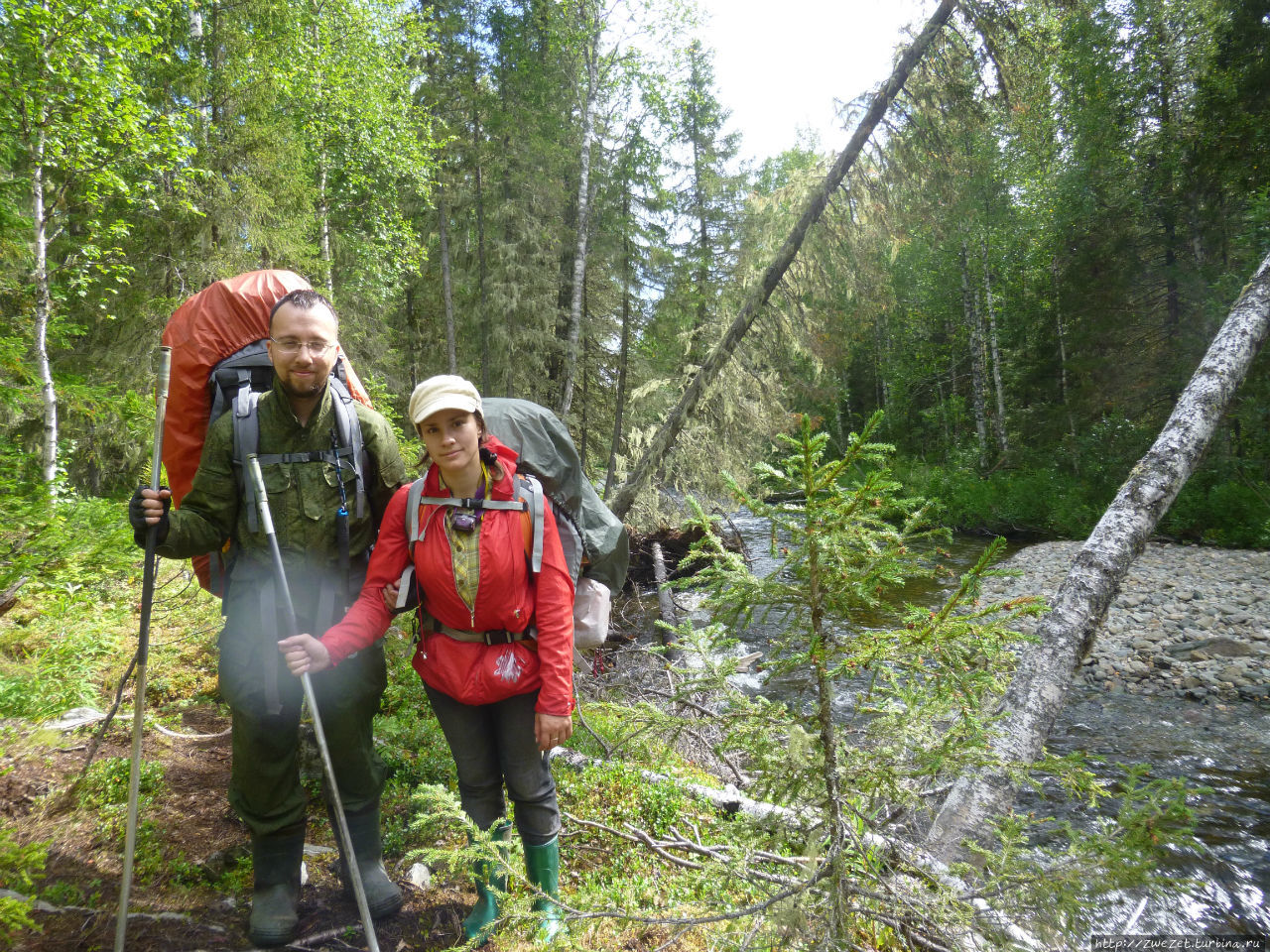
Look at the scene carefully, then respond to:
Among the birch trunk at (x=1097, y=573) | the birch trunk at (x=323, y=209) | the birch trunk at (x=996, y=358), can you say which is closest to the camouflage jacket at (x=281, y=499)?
the birch trunk at (x=1097, y=573)

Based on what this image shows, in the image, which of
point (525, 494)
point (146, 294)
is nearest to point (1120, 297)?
point (525, 494)

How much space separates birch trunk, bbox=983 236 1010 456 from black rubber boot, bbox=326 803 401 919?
22.2 m

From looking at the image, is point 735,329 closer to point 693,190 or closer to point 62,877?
point 62,877

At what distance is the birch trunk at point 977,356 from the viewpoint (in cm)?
2138

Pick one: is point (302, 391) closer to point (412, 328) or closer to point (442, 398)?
point (442, 398)

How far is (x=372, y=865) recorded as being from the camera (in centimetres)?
279

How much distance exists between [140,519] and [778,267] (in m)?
6.49

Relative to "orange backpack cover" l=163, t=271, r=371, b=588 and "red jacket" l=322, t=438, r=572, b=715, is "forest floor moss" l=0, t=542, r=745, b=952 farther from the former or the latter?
"orange backpack cover" l=163, t=271, r=371, b=588

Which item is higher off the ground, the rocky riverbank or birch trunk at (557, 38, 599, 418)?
birch trunk at (557, 38, 599, 418)

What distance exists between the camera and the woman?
7.64 feet

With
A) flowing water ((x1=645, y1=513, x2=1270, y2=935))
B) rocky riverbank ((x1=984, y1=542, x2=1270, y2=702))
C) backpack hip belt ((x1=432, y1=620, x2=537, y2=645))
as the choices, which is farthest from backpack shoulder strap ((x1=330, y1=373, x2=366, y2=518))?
rocky riverbank ((x1=984, y1=542, x2=1270, y2=702))

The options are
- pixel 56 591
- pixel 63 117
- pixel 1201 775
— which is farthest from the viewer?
pixel 63 117

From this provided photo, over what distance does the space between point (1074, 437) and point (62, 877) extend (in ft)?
68.6

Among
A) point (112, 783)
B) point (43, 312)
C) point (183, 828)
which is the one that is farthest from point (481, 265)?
point (183, 828)
